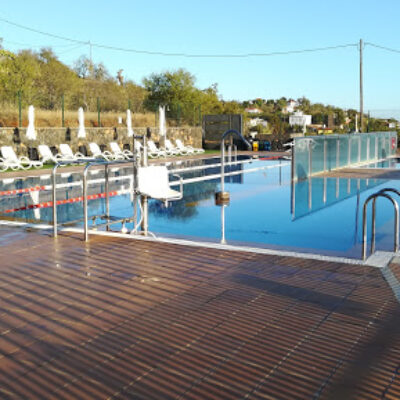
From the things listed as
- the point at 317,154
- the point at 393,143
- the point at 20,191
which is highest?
the point at 393,143

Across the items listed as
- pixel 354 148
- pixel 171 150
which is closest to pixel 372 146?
pixel 354 148

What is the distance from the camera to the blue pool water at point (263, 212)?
7.74 metres

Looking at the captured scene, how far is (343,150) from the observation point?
1856 cm

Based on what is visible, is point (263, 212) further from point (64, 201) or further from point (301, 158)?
point (301, 158)

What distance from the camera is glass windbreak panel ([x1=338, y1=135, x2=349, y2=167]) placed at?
18.3 metres

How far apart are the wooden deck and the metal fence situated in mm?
10246

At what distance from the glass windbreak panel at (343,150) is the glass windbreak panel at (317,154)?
158cm

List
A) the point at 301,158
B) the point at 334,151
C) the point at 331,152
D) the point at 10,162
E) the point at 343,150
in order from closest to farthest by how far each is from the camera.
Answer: the point at 301,158 < the point at 10,162 < the point at 331,152 < the point at 334,151 < the point at 343,150

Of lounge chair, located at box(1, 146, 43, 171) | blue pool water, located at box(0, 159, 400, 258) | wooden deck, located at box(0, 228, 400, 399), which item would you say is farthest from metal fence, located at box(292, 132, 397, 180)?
wooden deck, located at box(0, 228, 400, 399)

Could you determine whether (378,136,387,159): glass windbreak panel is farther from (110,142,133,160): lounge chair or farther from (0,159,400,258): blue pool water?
(110,142,133,160): lounge chair

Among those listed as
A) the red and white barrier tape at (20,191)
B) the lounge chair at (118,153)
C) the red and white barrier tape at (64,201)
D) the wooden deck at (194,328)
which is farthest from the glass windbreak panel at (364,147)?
the wooden deck at (194,328)

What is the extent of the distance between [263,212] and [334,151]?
8569 millimetres

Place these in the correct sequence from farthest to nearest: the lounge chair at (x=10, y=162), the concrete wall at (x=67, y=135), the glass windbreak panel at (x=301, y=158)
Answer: the concrete wall at (x=67, y=135) < the lounge chair at (x=10, y=162) < the glass windbreak panel at (x=301, y=158)

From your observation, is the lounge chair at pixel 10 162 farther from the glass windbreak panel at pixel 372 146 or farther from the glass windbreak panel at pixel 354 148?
the glass windbreak panel at pixel 372 146
